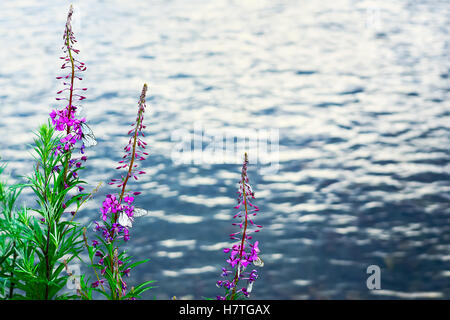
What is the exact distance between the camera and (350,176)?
6758mm

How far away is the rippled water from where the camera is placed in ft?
18.0

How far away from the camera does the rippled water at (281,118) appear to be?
549 cm

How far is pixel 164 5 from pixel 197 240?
8567 millimetres

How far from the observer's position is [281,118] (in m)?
8.02

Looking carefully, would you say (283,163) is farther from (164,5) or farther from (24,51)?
(164,5)

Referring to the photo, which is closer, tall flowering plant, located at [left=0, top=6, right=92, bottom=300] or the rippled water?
tall flowering plant, located at [left=0, top=6, right=92, bottom=300]

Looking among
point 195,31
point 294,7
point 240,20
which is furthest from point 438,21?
point 195,31

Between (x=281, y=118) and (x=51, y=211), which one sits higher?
(x=281, y=118)

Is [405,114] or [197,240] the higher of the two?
[405,114]

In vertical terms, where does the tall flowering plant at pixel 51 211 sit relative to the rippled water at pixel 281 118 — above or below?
below

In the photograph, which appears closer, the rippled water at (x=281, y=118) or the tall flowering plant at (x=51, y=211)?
the tall flowering plant at (x=51, y=211)

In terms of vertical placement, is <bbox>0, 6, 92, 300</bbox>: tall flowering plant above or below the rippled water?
below

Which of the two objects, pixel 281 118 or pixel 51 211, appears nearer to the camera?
pixel 51 211
